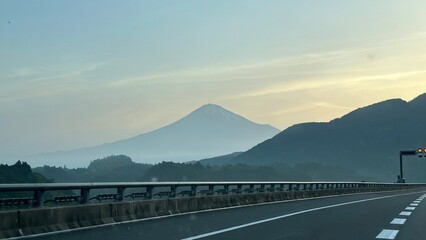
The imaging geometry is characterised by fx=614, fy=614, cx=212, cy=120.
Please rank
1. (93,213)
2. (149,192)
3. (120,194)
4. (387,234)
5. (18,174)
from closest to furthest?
(387,234) < (93,213) < (120,194) < (149,192) < (18,174)

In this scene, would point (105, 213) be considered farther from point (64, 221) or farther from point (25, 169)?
point (25, 169)

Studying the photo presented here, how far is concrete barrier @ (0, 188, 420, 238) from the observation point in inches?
441

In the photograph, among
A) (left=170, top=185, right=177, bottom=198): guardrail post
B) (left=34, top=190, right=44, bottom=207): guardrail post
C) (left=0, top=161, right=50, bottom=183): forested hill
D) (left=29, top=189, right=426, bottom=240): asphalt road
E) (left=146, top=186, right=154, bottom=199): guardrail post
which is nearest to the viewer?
(left=34, top=190, right=44, bottom=207): guardrail post

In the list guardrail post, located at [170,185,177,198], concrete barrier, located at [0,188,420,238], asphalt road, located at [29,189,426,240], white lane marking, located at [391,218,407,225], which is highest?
guardrail post, located at [170,185,177,198]

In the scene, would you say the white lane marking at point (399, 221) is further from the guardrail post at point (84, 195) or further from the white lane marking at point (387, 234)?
the guardrail post at point (84, 195)

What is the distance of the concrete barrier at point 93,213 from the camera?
36.8 ft

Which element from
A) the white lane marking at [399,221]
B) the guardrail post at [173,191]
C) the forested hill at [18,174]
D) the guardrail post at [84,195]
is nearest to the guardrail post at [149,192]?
the guardrail post at [173,191]

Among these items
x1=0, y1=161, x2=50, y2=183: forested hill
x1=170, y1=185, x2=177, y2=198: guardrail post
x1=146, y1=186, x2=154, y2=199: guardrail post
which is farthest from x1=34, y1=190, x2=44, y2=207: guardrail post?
x1=0, y1=161, x2=50, y2=183: forested hill

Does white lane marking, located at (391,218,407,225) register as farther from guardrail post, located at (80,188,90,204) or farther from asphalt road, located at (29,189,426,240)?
guardrail post, located at (80,188,90,204)

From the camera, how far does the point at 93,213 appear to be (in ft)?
45.6

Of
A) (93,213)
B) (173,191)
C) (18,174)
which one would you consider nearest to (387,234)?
(93,213)

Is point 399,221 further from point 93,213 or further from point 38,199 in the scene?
point 38,199

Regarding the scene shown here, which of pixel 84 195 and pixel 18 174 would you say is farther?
pixel 18 174

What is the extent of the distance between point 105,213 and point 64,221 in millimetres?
1828
